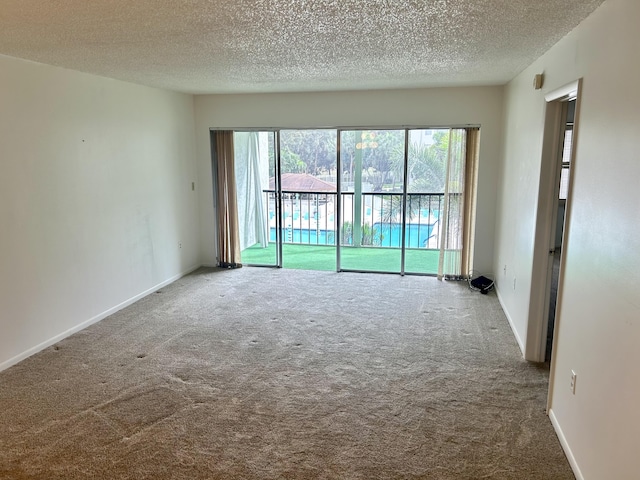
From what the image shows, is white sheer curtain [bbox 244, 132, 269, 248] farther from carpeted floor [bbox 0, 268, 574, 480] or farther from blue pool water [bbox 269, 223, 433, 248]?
carpeted floor [bbox 0, 268, 574, 480]

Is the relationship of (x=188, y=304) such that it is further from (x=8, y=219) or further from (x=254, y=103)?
(x=254, y=103)

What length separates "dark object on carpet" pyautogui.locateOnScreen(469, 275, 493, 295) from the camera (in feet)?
16.7

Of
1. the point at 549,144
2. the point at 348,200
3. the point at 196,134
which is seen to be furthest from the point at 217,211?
the point at 549,144

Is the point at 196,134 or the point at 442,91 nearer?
the point at 442,91

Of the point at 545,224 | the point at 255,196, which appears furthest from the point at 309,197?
the point at 545,224

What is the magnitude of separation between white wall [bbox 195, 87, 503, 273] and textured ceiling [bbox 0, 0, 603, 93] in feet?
2.98

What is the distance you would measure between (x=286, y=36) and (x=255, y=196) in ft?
15.4

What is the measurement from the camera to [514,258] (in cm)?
404

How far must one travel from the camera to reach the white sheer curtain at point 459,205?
527cm

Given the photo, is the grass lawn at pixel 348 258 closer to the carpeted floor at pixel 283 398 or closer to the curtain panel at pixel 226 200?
the curtain panel at pixel 226 200

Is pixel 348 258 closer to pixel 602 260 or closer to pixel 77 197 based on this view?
pixel 77 197

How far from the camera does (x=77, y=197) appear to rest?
3908 millimetres

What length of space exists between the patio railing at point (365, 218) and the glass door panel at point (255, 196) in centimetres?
11

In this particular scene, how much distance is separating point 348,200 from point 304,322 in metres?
3.57
